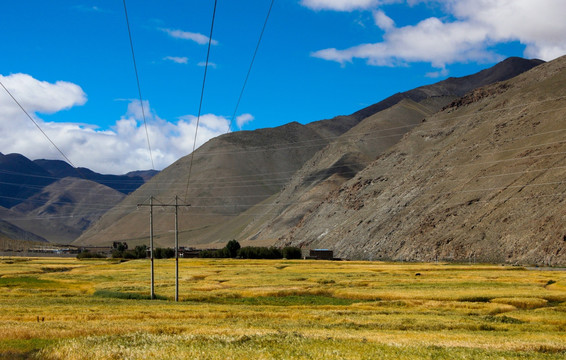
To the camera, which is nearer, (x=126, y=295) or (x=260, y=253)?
(x=126, y=295)

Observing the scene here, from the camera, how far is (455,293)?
219 feet

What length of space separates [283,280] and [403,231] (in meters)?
89.1

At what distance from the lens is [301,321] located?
4447cm

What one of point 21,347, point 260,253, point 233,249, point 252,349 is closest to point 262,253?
point 260,253

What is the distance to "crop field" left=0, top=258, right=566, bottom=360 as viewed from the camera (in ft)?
90.3

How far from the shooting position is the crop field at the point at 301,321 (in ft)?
90.3

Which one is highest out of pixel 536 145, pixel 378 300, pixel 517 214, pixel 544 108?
pixel 544 108

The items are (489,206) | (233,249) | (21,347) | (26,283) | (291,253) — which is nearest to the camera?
(21,347)

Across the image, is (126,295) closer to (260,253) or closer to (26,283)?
(26,283)

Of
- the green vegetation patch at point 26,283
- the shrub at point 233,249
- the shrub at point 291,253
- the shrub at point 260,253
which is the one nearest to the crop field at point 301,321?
the green vegetation patch at point 26,283

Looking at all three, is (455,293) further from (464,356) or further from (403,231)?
(403,231)

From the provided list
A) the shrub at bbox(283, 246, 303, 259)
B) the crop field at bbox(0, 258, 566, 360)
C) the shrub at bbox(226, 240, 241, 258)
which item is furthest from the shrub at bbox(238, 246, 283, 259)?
the crop field at bbox(0, 258, 566, 360)

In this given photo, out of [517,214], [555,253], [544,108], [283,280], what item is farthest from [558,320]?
[544,108]

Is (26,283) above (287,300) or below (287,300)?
above
